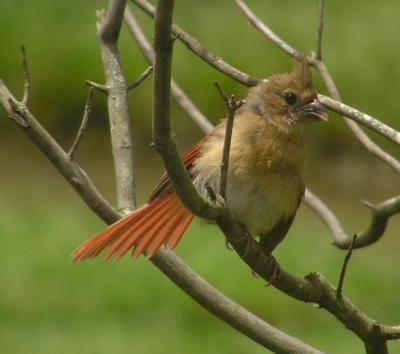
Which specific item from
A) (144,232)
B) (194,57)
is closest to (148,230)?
(144,232)

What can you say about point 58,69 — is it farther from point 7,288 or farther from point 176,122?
point 7,288

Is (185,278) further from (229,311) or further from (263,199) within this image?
(263,199)

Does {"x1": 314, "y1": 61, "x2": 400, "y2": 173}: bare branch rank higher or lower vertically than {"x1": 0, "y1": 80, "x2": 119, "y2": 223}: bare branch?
higher

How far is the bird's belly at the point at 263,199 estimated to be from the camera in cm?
372

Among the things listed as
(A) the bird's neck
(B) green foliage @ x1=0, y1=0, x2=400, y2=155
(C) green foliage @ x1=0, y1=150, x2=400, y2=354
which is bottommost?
(C) green foliage @ x1=0, y1=150, x2=400, y2=354

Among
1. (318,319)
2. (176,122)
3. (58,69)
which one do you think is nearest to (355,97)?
(176,122)

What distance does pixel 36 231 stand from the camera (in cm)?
778

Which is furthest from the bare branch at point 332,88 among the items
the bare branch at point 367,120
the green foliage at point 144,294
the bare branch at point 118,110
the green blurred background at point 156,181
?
the green foliage at point 144,294

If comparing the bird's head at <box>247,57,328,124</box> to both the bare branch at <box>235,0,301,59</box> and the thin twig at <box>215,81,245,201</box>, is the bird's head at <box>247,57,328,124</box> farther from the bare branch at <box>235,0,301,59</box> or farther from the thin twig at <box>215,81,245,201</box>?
the thin twig at <box>215,81,245,201</box>

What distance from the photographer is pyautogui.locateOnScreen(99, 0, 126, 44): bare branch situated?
3.69 m

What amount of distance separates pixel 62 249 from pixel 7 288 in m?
0.54

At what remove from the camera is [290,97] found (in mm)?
3920

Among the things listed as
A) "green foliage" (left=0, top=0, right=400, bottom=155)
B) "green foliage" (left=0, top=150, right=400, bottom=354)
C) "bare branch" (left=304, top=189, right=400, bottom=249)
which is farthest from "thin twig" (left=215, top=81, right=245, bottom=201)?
"green foliage" (left=0, top=0, right=400, bottom=155)

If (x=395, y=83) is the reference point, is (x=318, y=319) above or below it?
below
